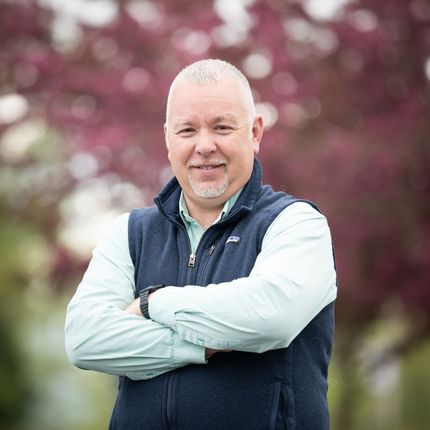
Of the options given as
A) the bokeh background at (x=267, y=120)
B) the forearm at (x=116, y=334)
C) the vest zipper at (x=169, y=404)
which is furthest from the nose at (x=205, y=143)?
the bokeh background at (x=267, y=120)

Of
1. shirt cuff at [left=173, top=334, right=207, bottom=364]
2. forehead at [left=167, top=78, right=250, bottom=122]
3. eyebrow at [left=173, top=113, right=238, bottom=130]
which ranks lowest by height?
shirt cuff at [left=173, top=334, right=207, bottom=364]

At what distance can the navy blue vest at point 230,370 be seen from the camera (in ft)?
8.93

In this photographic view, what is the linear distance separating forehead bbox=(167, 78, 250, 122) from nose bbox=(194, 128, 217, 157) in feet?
0.20

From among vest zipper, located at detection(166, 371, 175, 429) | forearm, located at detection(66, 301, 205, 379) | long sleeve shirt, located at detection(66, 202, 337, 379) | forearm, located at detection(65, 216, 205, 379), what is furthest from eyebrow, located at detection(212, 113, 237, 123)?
vest zipper, located at detection(166, 371, 175, 429)

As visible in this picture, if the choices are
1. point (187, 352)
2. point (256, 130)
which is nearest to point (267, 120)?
point (256, 130)

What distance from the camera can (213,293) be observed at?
2.68m

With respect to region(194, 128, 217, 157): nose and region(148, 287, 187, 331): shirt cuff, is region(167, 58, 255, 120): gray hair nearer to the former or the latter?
region(194, 128, 217, 157): nose

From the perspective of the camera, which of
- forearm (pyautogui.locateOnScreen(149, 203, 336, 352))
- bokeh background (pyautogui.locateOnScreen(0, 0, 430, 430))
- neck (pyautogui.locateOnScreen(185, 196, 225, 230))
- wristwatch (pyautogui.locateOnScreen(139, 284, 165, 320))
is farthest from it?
bokeh background (pyautogui.locateOnScreen(0, 0, 430, 430))

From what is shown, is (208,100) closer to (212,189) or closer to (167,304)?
(212,189)

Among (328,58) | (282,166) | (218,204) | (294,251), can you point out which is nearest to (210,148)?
(218,204)

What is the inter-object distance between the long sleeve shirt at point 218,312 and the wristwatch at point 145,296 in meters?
0.03

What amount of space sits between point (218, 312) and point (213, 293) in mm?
65

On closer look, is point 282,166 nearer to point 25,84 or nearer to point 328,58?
point 328,58

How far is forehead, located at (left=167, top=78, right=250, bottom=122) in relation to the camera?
2947mm
